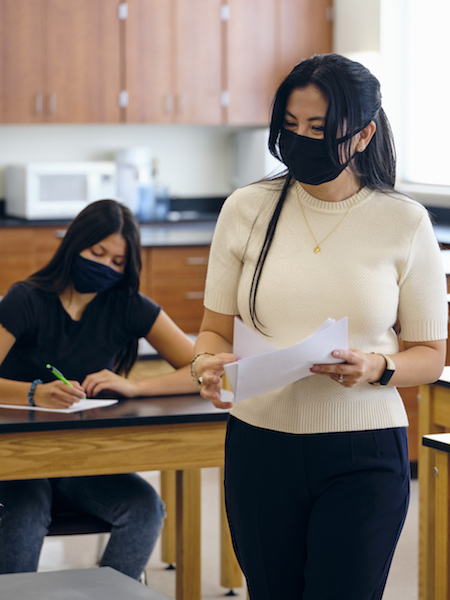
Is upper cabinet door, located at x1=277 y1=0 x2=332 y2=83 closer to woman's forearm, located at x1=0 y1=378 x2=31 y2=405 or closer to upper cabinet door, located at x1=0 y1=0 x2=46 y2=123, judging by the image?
upper cabinet door, located at x1=0 y1=0 x2=46 y2=123

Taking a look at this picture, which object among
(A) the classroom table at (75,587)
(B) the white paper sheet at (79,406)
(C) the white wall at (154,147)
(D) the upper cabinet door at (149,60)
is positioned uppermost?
(D) the upper cabinet door at (149,60)

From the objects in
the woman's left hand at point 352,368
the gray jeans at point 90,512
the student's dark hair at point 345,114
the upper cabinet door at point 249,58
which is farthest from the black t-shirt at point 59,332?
the upper cabinet door at point 249,58

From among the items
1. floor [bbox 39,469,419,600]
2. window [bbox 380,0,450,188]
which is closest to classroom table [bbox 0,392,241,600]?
floor [bbox 39,469,419,600]

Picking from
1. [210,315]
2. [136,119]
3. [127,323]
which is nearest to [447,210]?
[136,119]

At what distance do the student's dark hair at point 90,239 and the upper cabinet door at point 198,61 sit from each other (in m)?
3.46

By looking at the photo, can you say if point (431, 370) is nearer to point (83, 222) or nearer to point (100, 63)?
point (83, 222)

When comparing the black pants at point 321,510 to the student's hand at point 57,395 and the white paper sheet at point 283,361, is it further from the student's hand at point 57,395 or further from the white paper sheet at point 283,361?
the student's hand at point 57,395

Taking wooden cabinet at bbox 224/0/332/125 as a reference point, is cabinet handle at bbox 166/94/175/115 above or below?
below

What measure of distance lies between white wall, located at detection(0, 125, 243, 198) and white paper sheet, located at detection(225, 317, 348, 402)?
15.4 ft

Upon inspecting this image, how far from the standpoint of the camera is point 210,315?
152cm

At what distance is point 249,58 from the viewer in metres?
5.81

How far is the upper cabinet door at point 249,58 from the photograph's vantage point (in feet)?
18.9

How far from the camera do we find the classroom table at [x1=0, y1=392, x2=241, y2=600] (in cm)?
200

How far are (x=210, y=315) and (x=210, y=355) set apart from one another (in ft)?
0.25
